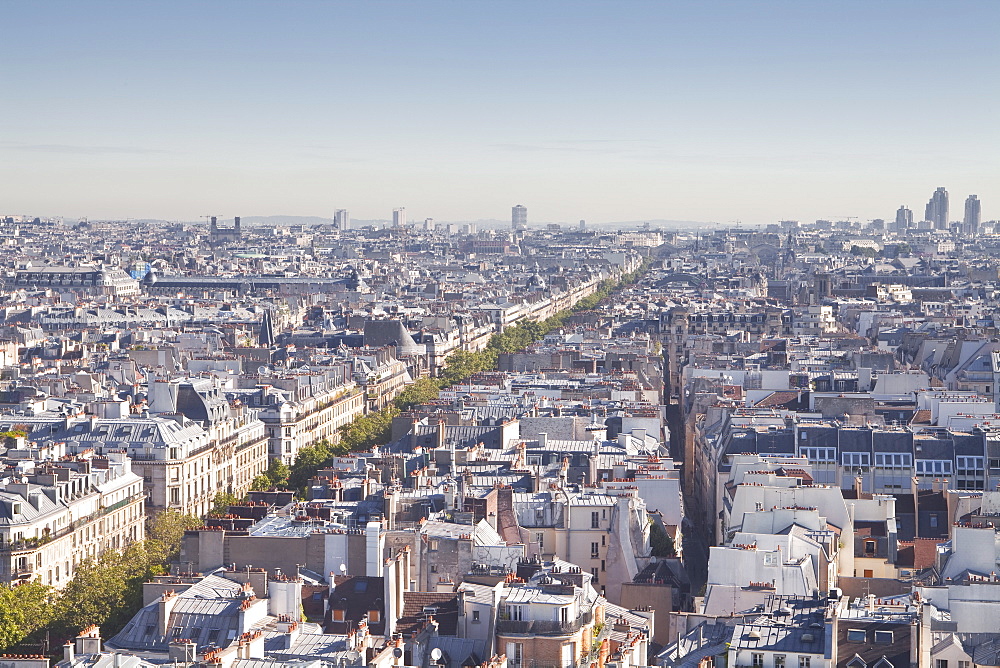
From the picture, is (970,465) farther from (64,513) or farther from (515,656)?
(515,656)

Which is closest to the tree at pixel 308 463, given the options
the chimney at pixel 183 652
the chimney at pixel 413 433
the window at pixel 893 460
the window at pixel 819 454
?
the chimney at pixel 413 433

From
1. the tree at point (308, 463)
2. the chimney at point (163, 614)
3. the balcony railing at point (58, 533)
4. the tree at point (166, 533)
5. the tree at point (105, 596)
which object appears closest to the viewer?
the chimney at point (163, 614)

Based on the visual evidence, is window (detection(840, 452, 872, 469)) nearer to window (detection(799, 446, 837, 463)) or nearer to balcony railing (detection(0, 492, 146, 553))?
window (detection(799, 446, 837, 463))

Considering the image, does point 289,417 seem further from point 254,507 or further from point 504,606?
point 504,606

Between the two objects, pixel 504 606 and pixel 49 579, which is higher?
pixel 504 606

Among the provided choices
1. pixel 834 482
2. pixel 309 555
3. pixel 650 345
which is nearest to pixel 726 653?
pixel 309 555

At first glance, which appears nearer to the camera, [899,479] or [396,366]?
[899,479]

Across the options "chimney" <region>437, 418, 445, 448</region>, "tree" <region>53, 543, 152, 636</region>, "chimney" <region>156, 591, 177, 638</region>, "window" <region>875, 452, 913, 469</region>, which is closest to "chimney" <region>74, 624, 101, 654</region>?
"chimney" <region>156, 591, 177, 638</region>

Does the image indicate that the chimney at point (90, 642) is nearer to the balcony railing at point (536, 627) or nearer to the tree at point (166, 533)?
the balcony railing at point (536, 627)
